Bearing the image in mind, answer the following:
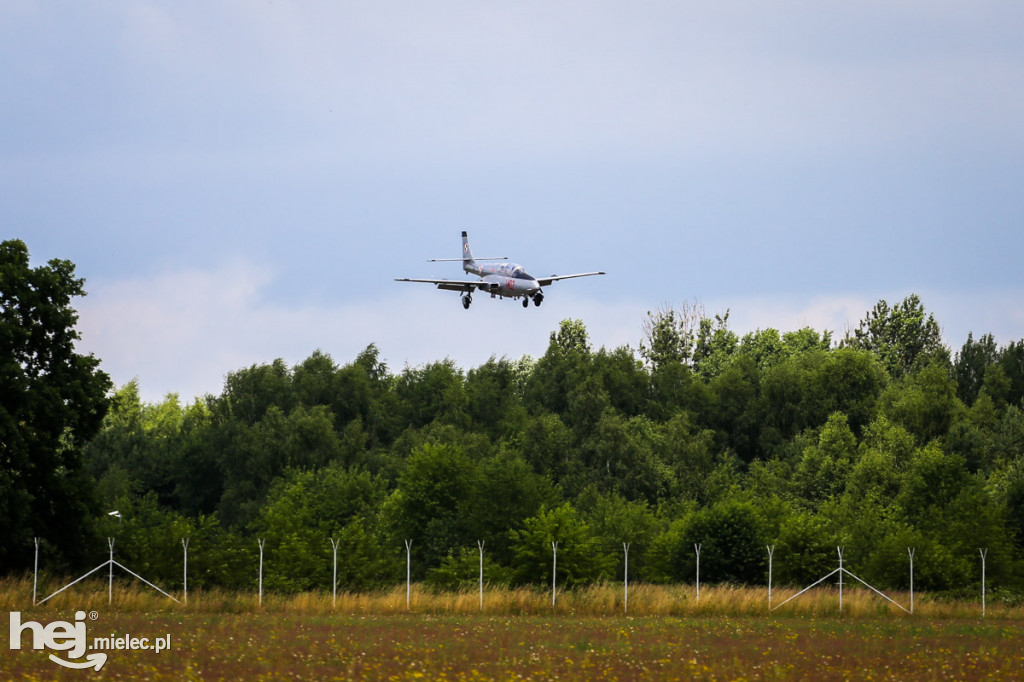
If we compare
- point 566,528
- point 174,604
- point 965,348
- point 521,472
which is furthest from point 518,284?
point 965,348

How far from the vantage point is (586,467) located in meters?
107

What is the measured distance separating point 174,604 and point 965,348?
106 meters

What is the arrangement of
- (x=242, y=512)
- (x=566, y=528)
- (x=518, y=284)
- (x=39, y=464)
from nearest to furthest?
(x=39, y=464), (x=566, y=528), (x=518, y=284), (x=242, y=512)

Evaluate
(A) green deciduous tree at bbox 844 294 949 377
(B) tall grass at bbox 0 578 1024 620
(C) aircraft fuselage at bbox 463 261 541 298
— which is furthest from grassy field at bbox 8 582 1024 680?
(A) green deciduous tree at bbox 844 294 949 377

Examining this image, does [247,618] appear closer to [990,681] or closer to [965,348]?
[990,681]

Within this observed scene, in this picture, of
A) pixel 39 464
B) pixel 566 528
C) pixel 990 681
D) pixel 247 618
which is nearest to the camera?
pixel 990 681

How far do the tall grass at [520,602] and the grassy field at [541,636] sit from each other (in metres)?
0.07

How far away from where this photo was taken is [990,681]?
2617 cm

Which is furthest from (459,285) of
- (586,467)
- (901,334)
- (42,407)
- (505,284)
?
(901,334)

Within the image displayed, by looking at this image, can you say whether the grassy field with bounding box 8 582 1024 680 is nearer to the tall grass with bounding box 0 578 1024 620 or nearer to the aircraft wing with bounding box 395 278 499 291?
the tall grass with bounding box 0 578 1024 620

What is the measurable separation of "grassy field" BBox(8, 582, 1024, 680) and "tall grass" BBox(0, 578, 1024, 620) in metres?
0.07

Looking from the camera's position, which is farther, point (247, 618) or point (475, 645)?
point (247, 618)

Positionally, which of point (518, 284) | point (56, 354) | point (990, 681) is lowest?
point (990, 681)

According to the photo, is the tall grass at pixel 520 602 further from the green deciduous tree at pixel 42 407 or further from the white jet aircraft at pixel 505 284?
the white jet aircraft at pixel 505 284
